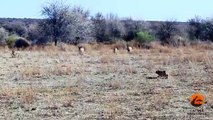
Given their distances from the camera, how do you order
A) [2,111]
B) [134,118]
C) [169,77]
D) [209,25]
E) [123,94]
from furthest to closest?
1. [209,25]
2. [169,77]
3. [123,94]
4. [2,111]
5. [134,118]

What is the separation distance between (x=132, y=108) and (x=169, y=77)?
19.9 ft

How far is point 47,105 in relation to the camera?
9.52 metres

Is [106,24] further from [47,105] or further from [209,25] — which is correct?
[47,105]

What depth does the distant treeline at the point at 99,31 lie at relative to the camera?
42375mm

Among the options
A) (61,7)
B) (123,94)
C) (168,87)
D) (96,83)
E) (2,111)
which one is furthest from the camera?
(61,7)

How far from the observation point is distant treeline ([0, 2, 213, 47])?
4238 centimetres

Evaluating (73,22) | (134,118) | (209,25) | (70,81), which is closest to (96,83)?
(70,81)

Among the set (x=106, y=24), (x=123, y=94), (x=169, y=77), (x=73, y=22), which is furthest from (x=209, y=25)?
(x=123, y=94)

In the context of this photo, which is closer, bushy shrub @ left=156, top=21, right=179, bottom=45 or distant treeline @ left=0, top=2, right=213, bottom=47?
distant treeline @ left=0, top=2, right=213, bottom=47

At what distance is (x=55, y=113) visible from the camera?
343 inches

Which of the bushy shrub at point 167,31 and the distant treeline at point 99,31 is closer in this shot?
the distant treeline at point 99,31

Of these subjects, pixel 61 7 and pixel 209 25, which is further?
pixel 209 25

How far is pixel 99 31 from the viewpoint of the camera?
5247cm

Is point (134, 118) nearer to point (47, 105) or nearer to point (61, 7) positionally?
point (47, 105)
